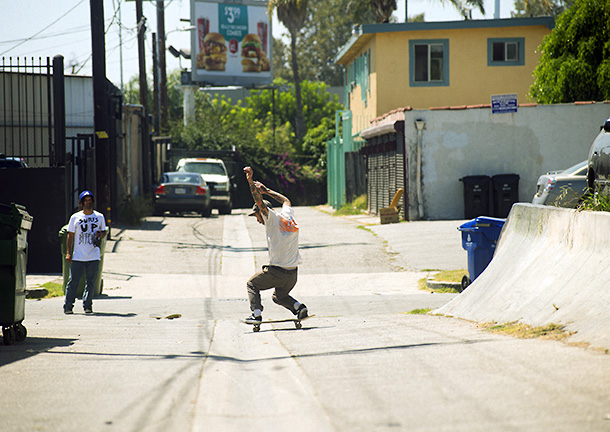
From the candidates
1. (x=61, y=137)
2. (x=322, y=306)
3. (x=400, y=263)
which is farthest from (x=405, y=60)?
(x=322, y=306)

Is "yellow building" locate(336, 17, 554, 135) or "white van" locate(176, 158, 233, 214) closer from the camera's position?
"yellow building" locate(336, 17, 554, 135)

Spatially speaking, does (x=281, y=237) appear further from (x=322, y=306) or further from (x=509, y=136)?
(x=509, y=136)

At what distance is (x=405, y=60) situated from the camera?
29.2 m

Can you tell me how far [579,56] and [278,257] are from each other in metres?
19.4

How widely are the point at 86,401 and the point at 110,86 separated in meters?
19.1

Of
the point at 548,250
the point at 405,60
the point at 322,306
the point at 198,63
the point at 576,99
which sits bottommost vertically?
the point at 322,306

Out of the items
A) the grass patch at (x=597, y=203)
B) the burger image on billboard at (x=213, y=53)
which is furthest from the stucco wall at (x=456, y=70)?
the burger image on billboard at (x=213, y=53)

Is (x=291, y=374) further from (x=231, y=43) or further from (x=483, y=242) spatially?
(x=231, y=43)

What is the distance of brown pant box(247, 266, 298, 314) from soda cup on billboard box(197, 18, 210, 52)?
45.2m

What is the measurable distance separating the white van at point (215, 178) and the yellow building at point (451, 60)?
6462 mm

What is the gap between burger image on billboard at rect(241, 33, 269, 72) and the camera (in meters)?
53.8

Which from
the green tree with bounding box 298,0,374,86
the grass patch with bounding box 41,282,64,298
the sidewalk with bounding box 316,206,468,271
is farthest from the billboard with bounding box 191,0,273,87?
the grass patch with bounding box 41,282,64,298

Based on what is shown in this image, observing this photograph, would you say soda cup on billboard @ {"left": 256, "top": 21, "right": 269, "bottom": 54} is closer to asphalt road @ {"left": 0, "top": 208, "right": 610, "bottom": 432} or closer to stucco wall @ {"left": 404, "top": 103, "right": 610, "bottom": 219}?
stucco wall @ {"left": 404, "top": 103, "right": 610, "bottom": 219}

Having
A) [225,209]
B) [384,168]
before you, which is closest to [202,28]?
[225,209]
